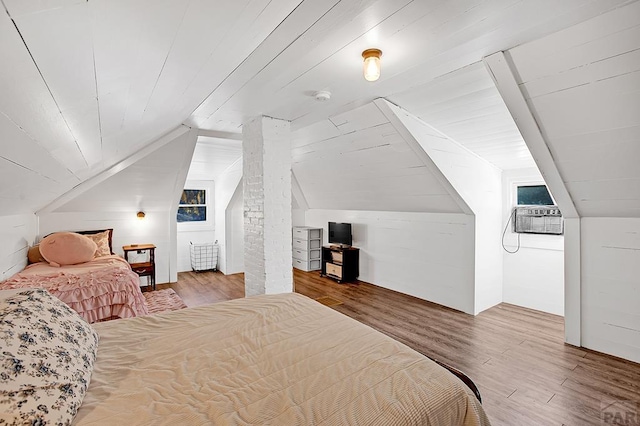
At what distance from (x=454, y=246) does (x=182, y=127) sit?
3.50m

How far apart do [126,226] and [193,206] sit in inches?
55.0

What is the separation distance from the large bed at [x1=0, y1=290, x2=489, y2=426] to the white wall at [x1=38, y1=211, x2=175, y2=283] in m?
3.71

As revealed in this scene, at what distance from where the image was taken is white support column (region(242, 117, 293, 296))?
9.91ft

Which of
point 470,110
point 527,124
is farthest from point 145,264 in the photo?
point 527,124

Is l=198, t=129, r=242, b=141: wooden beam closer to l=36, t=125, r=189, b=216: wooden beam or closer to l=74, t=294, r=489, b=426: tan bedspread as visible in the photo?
l=36, t=125, r=189, b=216: wooden beam

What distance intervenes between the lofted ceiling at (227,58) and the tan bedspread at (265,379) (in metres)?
0.93

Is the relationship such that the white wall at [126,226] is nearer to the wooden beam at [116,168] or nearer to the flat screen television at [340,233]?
the wooden beam at [116,168]

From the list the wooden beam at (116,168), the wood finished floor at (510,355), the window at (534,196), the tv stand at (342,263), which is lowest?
the wood finished floor at (510,355)

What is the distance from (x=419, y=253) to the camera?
4.36 m

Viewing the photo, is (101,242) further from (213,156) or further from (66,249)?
(213,156)

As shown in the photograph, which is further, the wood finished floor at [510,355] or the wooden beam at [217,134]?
the wooden beam at [217,134]

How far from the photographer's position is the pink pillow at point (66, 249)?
3.50 meters

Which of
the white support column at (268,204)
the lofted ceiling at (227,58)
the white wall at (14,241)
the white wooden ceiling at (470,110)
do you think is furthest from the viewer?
the white support column at (268,204)

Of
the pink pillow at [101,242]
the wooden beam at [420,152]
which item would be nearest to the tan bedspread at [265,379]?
the wooden beam at [420,152]
